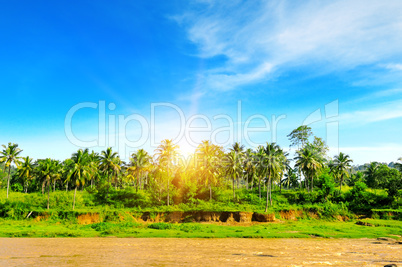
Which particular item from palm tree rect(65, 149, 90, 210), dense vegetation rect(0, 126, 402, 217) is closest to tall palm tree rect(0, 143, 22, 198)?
dense vegetation rect(0, 126, 402, 217)

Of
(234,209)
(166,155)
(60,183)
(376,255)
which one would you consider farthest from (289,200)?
(60,183)

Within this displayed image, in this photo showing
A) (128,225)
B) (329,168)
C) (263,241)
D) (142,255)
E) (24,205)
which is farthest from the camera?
(329,168)

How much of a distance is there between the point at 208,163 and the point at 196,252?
3441cm

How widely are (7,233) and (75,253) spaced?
56.7ft

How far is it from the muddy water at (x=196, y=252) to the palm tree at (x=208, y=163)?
2663cm

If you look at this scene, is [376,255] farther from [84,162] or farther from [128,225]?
[84,162]

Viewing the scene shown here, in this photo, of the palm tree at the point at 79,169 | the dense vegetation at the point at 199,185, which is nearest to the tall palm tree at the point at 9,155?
the dense vegetation at the point at 199,185

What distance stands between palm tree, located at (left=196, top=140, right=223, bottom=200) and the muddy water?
2663 centimetres

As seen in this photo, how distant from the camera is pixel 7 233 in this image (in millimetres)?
35312

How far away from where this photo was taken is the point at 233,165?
59.1 m

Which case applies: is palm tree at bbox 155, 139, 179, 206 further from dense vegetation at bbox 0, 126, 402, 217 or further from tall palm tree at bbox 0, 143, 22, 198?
tall palm tree at bbox 0, 143, 22, 198

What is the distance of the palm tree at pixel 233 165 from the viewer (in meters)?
59.2

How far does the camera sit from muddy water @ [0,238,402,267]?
22.0 meters

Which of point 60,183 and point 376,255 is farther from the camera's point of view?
point 60,183
